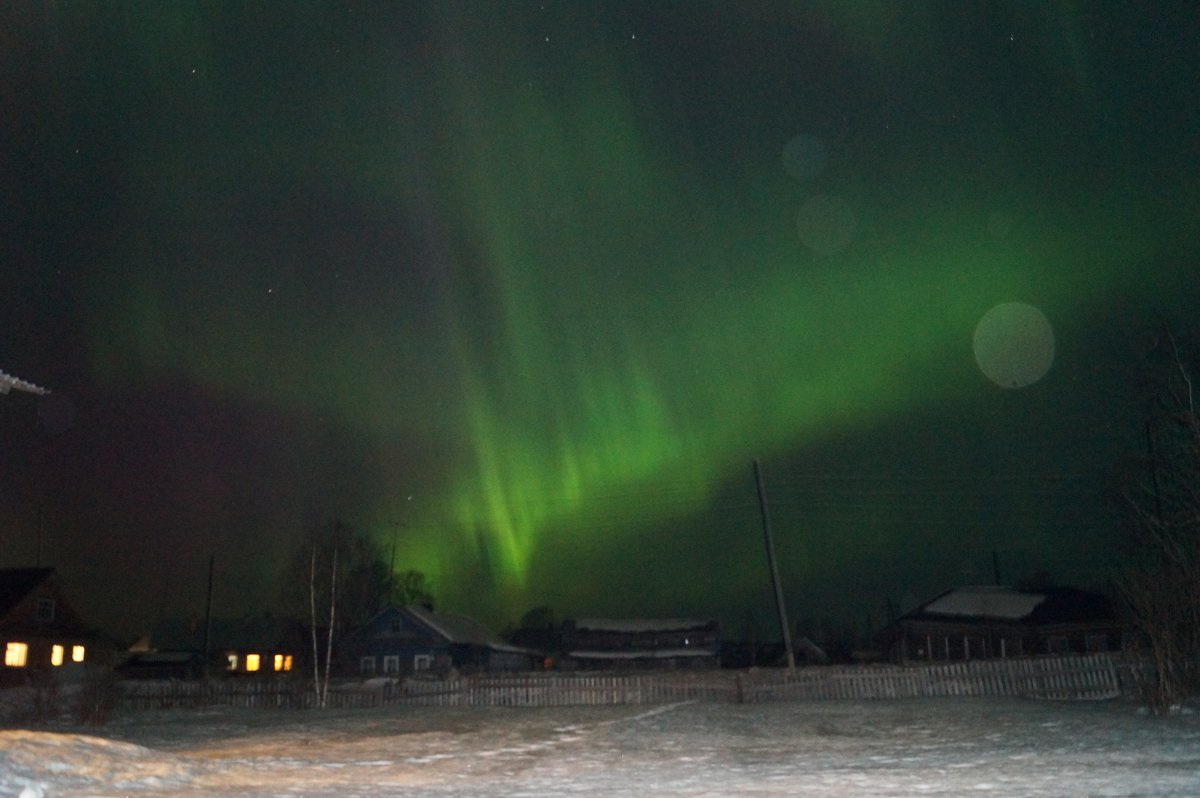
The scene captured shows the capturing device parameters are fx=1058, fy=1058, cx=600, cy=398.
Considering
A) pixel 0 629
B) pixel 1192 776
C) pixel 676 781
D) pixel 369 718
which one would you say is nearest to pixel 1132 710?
pixel 1192 776

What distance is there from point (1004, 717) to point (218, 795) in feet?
60.0

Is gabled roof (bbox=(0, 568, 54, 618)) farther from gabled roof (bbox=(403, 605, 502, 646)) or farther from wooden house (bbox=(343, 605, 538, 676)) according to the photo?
gabled roof (bbox=(403, 605, 502, 646))

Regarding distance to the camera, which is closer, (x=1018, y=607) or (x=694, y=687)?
(x=694, y=687)

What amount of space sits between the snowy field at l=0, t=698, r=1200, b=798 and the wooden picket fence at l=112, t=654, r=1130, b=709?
411 cm

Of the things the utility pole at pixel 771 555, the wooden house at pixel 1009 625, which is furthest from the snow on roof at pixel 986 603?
the utility pole at pixel 771 555

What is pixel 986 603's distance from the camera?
60188 mm

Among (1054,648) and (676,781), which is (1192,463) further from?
(1054,648)

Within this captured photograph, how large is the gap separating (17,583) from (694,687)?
41.0 m

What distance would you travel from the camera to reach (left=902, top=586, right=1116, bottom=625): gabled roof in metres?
57.9

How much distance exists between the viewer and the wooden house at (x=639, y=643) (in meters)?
83.1

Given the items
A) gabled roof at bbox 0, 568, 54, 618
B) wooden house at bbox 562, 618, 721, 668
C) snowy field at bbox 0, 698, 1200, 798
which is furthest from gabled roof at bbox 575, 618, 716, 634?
snowy field at bbox 0, 698, 1200, 798

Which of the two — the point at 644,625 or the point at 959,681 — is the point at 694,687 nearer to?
the point at 959,681

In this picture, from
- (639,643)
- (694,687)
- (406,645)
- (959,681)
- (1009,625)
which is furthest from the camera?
(639,643)

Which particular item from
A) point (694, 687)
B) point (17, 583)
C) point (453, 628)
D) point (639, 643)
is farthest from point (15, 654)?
point (639, 643)
